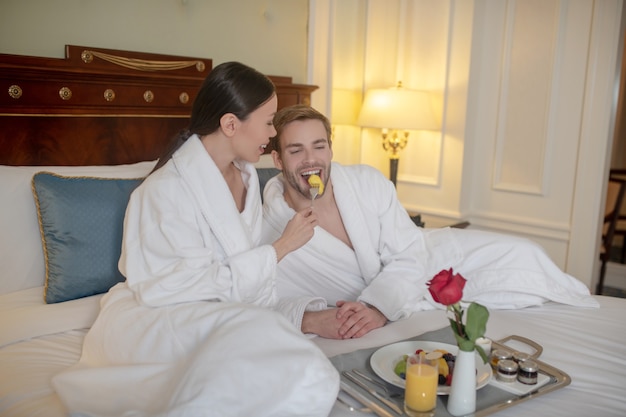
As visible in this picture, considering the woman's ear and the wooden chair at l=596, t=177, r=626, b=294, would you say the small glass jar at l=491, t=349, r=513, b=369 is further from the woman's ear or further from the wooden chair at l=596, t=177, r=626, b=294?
the wooden chair at l=596, t=177, r=626, b=294

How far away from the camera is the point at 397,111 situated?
314 centimetres

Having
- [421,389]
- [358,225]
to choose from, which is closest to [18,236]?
[358,225]

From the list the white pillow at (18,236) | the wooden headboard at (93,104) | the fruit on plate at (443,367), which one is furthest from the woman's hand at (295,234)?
the wooden headboard at (93,104)

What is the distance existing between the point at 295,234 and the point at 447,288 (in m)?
0.64

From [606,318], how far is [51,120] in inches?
78.7

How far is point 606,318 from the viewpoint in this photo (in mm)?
1713

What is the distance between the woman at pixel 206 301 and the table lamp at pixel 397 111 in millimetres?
1538

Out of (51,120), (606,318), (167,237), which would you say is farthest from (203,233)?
(606,318)

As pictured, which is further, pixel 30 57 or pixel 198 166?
pixel 30 57

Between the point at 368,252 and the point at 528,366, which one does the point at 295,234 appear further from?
the point at 528,366

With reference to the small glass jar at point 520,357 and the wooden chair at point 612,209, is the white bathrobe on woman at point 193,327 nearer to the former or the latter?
the small glass jar at point 520,357

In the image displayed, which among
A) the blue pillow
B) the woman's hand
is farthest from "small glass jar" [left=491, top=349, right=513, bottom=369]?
the blue pillow

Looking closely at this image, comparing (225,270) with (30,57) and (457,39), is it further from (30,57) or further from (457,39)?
(457,39)

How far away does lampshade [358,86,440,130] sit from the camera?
313 centimetres
